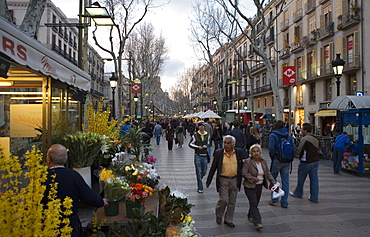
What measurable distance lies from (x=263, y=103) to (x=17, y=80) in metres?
42.5

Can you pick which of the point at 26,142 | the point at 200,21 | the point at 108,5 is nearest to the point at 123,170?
the point at 26,142

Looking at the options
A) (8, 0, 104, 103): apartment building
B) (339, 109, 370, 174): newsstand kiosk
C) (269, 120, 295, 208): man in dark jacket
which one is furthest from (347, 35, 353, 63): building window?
(269, 120, 295, 208): man in dark jacket

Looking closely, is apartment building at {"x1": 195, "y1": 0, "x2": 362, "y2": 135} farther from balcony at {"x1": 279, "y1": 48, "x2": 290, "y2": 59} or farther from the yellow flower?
the yellow flower

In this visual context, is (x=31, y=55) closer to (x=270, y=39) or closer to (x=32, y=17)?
(x=32, y=17)

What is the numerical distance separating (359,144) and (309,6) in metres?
24.5

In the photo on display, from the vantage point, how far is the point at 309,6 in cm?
3036

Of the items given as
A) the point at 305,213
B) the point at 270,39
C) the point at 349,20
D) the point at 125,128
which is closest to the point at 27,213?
the point at 305,213

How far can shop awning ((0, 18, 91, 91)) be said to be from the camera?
2805mm

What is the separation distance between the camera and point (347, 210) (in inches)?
247

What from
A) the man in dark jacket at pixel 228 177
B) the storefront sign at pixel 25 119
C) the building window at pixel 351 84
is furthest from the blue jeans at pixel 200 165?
the building window at pixel 351 84

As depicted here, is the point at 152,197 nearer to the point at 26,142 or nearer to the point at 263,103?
the point at 26,142

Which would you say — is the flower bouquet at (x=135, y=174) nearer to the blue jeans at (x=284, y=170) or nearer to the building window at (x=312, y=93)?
the blue jeans at (x=284, y=170)

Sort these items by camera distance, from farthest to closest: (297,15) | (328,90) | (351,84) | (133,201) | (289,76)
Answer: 1. (297,15)
2. (328,90)
3. (351,84)
4. (289,76)
5. (133,201)

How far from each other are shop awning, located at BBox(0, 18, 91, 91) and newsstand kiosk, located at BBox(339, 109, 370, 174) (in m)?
9.28
